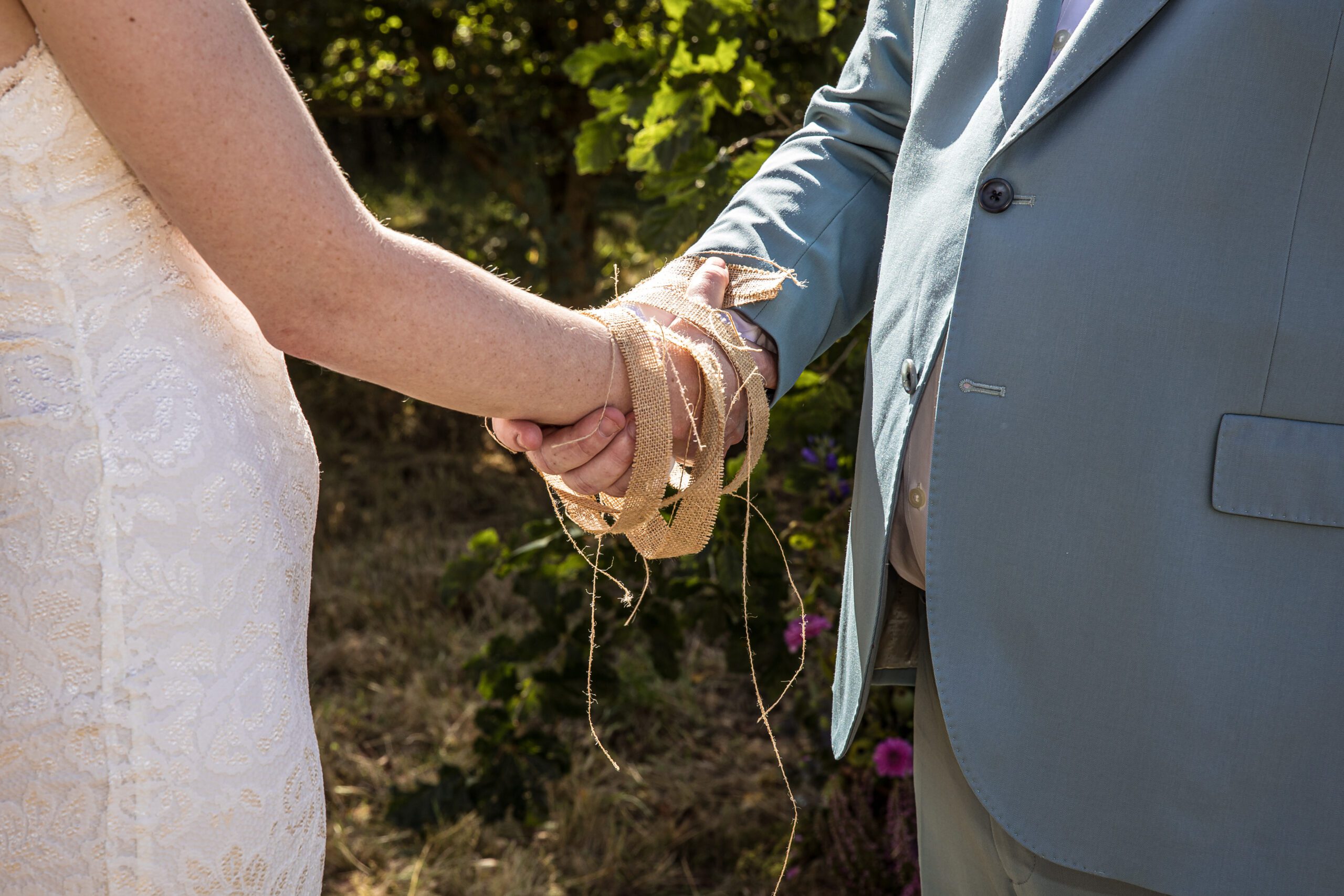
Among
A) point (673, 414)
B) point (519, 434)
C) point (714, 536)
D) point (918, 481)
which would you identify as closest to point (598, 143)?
point (714, 536)

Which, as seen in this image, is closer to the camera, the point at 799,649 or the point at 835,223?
the point at 835,223

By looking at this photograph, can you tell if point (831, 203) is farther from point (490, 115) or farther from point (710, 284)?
point (490, 115)

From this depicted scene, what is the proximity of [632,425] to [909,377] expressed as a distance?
337 mm

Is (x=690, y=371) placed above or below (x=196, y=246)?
below

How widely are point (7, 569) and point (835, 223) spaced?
1057mm

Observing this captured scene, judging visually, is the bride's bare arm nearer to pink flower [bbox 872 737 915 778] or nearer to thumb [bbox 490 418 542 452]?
thumb [bbox 490 418 542 452]

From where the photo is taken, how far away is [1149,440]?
106 centimetres

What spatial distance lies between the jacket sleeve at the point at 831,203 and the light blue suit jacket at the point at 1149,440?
0.25 meters

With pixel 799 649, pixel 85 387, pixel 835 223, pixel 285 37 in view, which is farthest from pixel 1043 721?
pixel 285 37

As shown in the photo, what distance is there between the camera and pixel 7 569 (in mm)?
904

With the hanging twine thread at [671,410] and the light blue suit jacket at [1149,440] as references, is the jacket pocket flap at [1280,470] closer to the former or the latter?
the light blue suit jacket at [1149,440]

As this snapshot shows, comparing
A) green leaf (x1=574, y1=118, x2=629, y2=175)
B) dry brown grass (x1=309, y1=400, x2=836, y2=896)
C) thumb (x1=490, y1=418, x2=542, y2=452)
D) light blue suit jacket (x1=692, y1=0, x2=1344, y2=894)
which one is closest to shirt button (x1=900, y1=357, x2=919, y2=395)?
light blue suit jacket (x1=692, y1=0, x2=1344, y2=894)

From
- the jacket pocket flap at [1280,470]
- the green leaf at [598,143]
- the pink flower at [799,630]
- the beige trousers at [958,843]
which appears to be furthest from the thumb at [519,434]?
the pink flower at [799,630]

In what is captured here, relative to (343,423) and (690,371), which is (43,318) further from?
(343,423)
